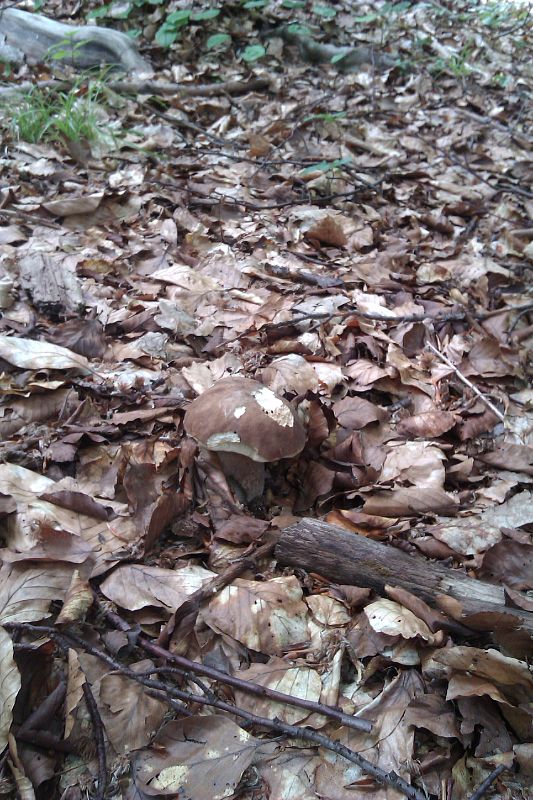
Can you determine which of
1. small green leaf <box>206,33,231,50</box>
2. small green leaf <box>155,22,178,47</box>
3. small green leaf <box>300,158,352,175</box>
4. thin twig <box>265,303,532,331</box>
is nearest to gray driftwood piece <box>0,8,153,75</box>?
small green leaf <box>155,22,178,47</box>

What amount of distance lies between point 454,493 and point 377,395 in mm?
663

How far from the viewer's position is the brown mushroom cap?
1.90 metres

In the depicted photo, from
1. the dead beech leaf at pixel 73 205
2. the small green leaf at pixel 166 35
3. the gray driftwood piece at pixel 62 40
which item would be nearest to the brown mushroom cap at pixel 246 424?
the dead beech leaf at pixel 73 205

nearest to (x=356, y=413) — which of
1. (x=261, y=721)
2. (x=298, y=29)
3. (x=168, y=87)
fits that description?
(x=261, y=721)

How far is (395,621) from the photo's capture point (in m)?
1.66

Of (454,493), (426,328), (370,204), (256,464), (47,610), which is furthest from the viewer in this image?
(370,204)

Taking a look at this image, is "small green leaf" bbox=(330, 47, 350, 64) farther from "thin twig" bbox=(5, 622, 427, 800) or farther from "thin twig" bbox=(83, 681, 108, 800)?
"thin twig" bbox=(83, 681, 108, 800)

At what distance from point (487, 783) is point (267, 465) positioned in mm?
1254

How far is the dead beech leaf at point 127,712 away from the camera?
4.83 feet

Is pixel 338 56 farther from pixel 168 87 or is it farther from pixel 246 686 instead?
pixel 246 686

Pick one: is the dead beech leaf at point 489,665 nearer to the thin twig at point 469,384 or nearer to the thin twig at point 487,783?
the thin twig at point 487,783

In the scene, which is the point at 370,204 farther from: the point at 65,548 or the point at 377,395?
the point at 65,548

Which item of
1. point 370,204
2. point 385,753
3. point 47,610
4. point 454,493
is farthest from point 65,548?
point 370,204

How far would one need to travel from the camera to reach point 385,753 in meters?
1.46
